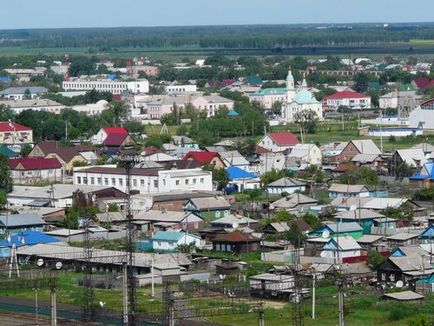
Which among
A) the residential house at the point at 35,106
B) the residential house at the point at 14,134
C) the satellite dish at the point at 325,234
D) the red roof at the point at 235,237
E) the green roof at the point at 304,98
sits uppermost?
the satellite dish at the point at 325,234

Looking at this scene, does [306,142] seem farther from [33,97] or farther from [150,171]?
[33,97]

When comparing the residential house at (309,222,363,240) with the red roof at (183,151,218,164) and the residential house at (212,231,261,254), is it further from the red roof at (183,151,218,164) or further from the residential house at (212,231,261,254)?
the red roof at (183,151,218,164)

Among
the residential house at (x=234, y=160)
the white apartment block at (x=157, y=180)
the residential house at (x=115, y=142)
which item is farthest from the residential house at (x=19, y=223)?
the residential house at (x=115, y=142)

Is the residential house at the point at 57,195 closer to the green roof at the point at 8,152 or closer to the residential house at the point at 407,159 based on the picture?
the green roof at the point at 8,152

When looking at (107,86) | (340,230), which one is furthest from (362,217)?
(107,86)

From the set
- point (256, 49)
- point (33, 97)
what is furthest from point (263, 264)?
point (256, 49)

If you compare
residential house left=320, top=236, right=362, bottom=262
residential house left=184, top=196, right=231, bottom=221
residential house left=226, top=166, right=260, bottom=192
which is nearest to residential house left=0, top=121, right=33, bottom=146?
residential house left=226, top=166, right=260, bottom=192
